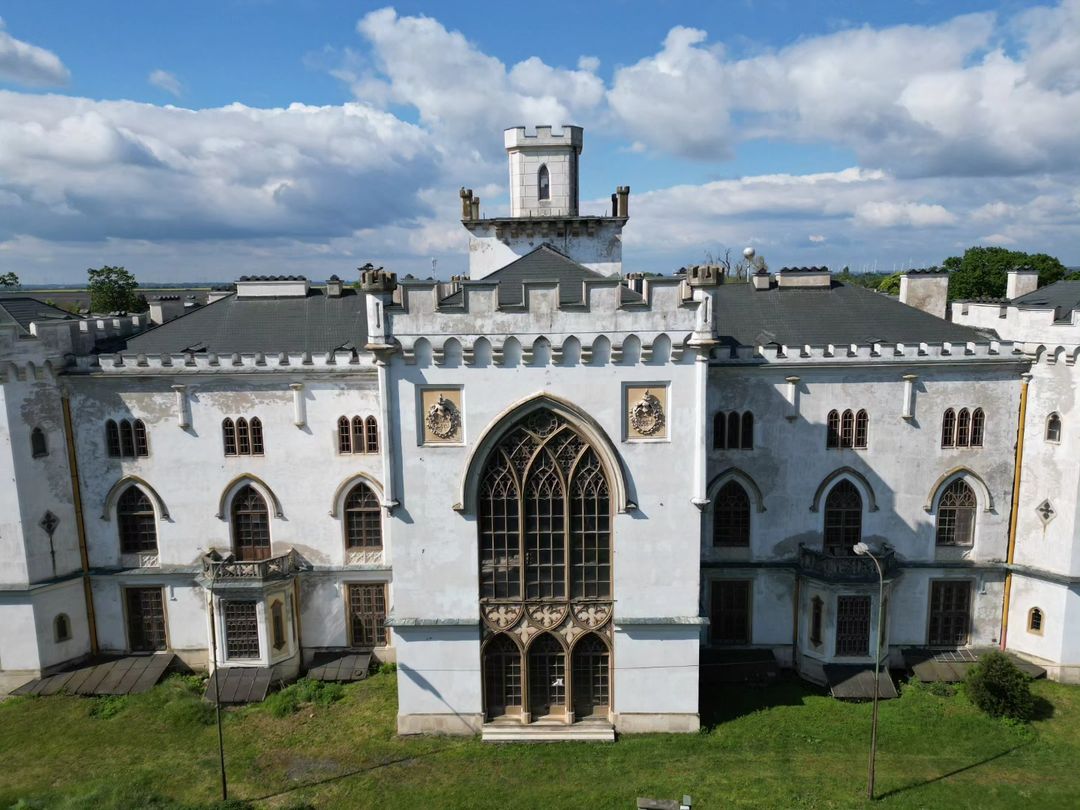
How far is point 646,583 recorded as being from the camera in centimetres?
2314

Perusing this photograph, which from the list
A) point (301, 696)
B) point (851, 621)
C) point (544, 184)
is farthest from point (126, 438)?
point (851, 621)

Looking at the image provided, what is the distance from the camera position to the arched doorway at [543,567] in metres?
22.9

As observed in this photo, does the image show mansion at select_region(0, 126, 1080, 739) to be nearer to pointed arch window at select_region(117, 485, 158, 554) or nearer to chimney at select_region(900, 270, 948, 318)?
pointed arch window at select_region(117, 485, 158, 554)

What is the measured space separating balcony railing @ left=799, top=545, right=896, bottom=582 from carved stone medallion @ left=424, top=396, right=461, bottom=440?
14.9m

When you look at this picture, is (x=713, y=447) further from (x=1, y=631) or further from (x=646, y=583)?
(x=1, y=631)

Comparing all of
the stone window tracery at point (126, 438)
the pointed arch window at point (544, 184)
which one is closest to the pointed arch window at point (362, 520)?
the stone window tracery at point (126, 438)

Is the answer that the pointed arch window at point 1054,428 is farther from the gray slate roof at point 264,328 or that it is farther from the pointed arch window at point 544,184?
the gray slate roof at point 264,328

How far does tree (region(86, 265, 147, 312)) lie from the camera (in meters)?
81.8

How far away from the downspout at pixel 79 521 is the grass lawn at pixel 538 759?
3.11m

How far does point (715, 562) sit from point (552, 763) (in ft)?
33.4

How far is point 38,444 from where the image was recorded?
2702 centimetres

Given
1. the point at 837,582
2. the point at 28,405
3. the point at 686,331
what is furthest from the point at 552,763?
the point at 28,405

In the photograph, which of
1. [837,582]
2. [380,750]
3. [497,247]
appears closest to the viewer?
[380,750]

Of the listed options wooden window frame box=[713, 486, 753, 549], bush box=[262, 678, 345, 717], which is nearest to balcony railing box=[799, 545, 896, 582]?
wooden window frame box=[713, 486, 753, 549]
